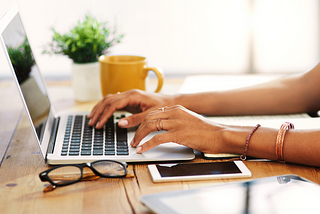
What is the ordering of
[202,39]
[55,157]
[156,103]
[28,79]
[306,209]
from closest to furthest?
[306,209]
[55,157]
[28,79]
[156,103]
[202,39]

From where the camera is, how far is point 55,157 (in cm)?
68

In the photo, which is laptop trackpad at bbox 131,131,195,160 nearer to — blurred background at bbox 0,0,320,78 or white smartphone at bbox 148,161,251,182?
white smartphone at bbox 148,161,251,182

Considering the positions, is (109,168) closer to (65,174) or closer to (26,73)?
(65,174)

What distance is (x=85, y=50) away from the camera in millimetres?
1132

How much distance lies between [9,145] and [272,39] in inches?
71.5

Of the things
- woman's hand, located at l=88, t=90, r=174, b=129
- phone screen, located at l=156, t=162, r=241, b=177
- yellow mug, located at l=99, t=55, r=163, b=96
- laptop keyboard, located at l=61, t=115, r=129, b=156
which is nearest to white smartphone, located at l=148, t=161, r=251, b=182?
phone screen, located at l=156, t=162, r=241, b=177

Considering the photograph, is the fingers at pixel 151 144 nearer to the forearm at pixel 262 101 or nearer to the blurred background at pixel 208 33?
the forearm at pixel 262 101

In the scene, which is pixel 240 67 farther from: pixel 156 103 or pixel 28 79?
pixel 28 79

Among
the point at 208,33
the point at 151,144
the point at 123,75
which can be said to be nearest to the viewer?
the point at 151,144

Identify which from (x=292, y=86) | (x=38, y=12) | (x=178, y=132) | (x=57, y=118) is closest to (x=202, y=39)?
(x=38, y=12)

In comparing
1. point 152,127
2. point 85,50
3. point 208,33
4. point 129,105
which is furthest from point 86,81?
point 208,33

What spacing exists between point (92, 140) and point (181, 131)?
21 cm

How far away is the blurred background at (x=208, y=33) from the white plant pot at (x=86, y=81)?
84cm

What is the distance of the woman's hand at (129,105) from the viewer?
83 cm
